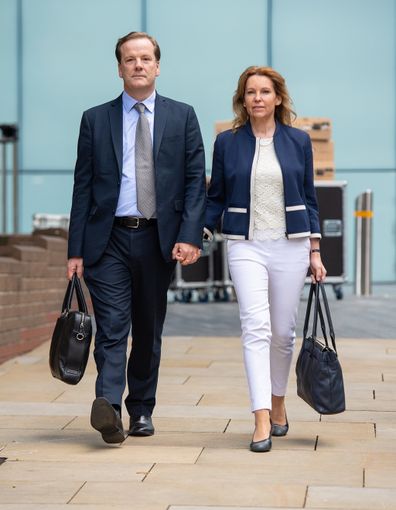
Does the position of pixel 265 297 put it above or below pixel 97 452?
above

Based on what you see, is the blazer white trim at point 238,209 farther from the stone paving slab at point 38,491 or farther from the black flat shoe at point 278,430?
the stone paving slab at point 38,491

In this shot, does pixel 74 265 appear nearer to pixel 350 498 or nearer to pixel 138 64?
pixel 138 64

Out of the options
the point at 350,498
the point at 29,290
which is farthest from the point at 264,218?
the point at 29,290

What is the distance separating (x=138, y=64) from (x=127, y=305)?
1.09m

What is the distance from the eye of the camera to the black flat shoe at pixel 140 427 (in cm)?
618

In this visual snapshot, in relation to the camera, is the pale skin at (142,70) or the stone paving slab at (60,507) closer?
the stone paving slab at (60,507)

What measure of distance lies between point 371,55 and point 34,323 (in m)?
12.3

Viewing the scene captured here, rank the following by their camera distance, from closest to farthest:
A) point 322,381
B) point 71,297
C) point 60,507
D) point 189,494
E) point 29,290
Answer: point 60,507 < point 189,494 < point 322,381 < point 71,297 < point 29,290

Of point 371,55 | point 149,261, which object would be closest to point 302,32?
point 371,55

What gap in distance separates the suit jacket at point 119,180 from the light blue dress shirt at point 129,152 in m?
0.04

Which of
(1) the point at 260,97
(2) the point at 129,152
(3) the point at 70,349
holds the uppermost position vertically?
(1) the point at 260,97

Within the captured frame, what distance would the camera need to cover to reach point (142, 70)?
5953 millimetres

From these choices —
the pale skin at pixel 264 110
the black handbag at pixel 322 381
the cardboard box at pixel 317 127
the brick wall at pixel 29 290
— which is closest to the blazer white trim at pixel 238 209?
the pale skin at pixel 264 110

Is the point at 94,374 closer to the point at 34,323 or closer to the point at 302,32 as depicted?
the point at 34,323
